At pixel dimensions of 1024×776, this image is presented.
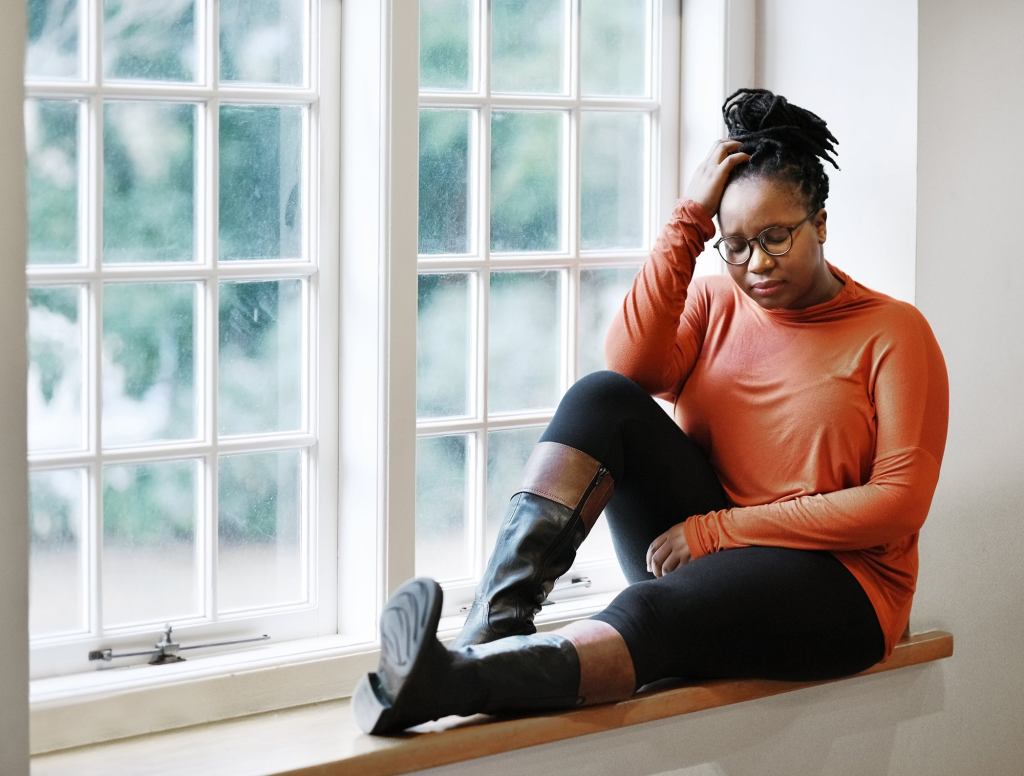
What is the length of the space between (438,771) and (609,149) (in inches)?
54.7

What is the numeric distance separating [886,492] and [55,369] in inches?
55.3

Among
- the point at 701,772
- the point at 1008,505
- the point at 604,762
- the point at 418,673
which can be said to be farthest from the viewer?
the point at 1008,505

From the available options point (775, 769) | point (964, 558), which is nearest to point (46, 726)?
point (775, 769)

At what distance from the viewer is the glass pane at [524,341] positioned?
2662mm

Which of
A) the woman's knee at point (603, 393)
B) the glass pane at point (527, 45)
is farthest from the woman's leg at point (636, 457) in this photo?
the glass pane at point (527, 45)

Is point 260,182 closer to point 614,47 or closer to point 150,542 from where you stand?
point 150,542

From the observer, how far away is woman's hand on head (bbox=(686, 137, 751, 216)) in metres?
2.23

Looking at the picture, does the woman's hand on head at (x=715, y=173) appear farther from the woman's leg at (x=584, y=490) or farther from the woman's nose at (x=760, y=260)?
the woman's leg at (x=584, y=490)

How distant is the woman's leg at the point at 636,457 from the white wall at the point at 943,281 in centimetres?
39

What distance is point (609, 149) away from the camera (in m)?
2.80

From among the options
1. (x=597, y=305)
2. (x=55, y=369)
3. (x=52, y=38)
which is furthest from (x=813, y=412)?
(x=52, y=38)

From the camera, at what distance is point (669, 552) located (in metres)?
2.29

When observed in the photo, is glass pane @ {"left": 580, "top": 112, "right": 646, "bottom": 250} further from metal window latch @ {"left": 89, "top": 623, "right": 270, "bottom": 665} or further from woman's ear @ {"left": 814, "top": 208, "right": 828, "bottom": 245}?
metal window latch @ {"left": 89, "top": 623, "right": 270, "bottom": 665}

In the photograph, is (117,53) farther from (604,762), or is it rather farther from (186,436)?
(604,762)
